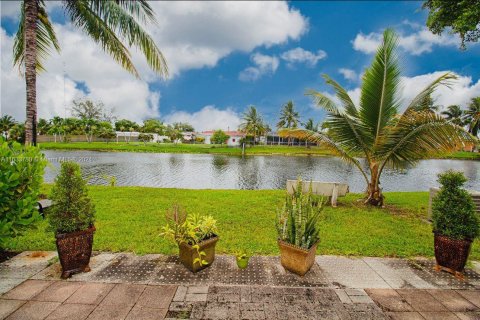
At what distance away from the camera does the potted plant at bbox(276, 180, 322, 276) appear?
350 centimetres

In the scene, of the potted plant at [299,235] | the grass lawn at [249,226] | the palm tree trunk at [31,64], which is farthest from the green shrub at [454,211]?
the palm tree trunk at [31,64]

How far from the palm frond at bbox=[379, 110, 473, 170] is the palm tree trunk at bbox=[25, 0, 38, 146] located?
1067 cm

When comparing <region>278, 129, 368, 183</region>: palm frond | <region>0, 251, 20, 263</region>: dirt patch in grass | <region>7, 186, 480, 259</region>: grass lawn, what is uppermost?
<region>278, 129, 368, 183</region>: palm frond

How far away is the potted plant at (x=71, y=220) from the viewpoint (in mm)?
3309

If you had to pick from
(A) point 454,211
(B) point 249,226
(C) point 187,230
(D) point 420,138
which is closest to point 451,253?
(A) point 454,211

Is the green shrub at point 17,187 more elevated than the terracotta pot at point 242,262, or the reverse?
the green shrub at point 17,187

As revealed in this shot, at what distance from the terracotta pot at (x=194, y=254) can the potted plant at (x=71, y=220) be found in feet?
4.46

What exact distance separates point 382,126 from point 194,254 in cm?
686

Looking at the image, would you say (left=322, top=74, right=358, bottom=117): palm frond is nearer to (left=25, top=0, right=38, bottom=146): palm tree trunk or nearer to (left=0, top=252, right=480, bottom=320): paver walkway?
(left=0, top=252, right=480, bottom=320): paver walkway

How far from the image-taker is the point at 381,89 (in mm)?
7188

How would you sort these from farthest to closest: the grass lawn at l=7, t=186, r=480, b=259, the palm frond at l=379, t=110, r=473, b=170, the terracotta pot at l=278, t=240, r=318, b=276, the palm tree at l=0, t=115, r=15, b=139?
the palm tree at l=0, t=115, r=15, b=139, the palm frond at l=379, t=110, r=473, b=170, the grass lawn at l=7, t=186, r=480, b=259, the terracotta pot at l=278, t=240, r=318, b=276

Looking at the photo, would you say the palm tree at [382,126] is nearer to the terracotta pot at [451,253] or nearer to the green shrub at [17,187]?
the terracotta pot at [451,253]

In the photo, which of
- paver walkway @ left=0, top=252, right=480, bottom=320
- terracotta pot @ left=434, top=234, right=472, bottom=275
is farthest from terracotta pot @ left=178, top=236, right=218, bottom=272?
terracotta pot @ left=434, top=234, right=472, bottom=275

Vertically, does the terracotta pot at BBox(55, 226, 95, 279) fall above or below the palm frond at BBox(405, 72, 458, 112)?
below
